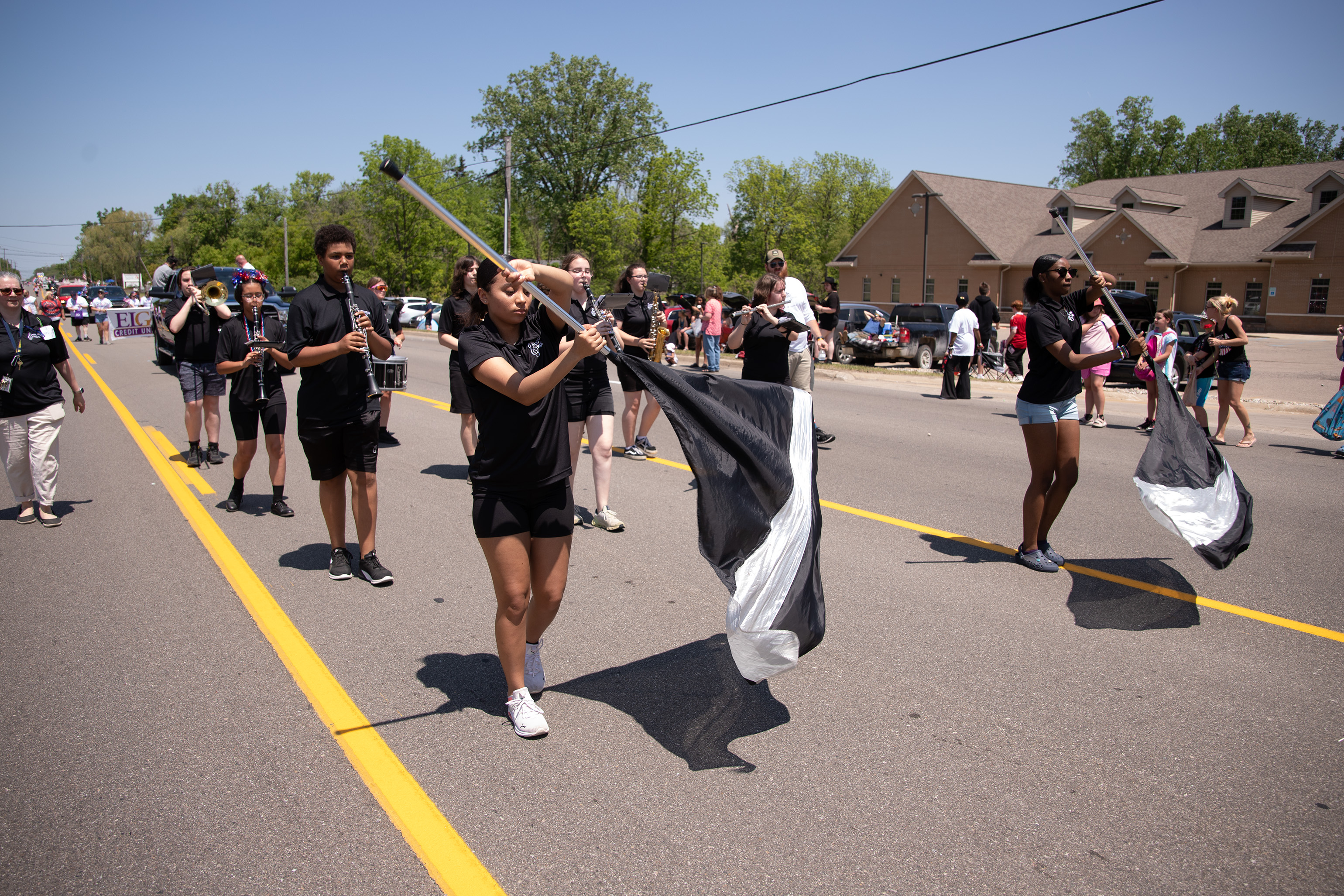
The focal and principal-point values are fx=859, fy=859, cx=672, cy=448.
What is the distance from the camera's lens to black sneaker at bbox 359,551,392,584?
5383mm

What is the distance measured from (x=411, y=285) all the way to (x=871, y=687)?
51.5m

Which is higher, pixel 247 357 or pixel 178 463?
pixel 247 357

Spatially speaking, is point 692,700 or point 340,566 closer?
point 692,700

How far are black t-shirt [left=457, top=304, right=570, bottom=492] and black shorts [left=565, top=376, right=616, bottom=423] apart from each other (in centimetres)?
268

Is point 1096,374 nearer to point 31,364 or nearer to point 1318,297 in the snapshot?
point 31,364

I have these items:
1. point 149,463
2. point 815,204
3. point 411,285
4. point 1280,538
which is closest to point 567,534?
point 1280,538

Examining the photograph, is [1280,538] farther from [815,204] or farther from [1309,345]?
[815,204]

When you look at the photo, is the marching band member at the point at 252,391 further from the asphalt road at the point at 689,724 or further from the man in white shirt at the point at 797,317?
the man in white shirt at the point at 797,317

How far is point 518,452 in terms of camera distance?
344 cm

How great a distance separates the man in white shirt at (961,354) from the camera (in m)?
15.7

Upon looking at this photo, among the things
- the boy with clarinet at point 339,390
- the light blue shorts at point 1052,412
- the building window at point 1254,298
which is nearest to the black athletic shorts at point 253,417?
the boy with clarinet at point 339,390

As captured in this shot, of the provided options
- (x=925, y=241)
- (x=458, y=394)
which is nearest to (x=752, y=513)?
(x=458, y=394)

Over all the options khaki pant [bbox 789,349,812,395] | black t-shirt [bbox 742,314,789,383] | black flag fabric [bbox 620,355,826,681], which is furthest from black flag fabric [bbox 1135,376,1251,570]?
khaki pant [bbox 789,349,812,395]

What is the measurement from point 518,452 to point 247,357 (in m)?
4.90
